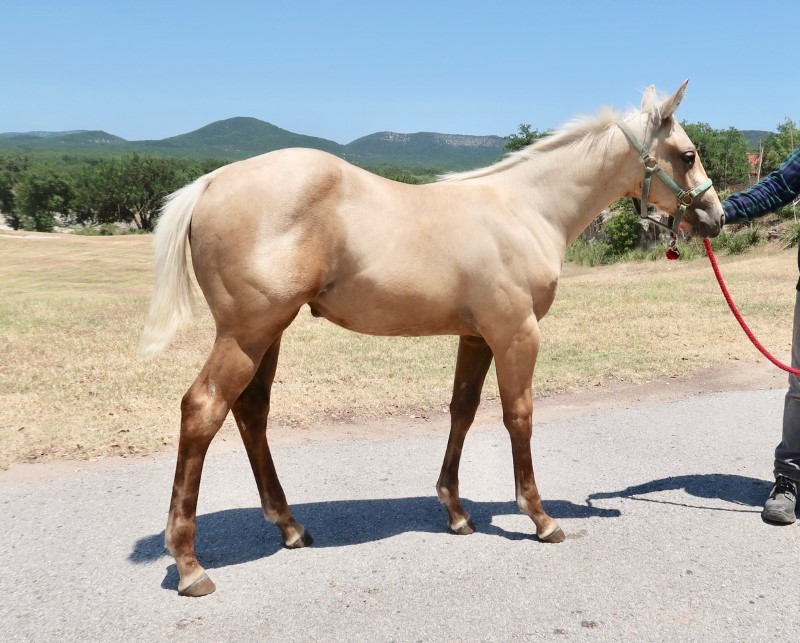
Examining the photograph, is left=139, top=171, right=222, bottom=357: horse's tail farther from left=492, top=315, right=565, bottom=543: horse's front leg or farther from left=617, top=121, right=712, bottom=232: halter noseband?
left=617, top=121, right=712, bottom=232: halter noseband

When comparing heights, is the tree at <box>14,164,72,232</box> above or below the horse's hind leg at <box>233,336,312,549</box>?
above

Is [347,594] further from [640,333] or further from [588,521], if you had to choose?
[640,333]

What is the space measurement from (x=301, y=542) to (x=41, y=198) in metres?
66.0

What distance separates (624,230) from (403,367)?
19.7 meters

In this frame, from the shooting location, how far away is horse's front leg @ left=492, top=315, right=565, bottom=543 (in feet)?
11.7

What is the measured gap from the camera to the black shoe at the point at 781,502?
397cm

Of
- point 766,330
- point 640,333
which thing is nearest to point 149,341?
point 640,333

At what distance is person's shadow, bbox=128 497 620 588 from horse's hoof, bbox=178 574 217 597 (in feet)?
0.67

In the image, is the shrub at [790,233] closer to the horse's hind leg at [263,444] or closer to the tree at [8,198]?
the horse's hind leg at [263,444]

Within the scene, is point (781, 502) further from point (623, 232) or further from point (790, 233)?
point (623, 232)

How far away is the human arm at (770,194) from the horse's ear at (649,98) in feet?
2.73

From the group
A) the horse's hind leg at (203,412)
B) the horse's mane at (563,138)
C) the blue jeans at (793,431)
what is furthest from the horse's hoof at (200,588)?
the blue jeans at (793,431)

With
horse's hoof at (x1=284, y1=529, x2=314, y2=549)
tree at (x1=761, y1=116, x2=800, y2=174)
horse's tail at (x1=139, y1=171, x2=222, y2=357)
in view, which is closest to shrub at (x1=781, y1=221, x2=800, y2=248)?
tree at (x1=761, y1=116, x2=800, y2=174)

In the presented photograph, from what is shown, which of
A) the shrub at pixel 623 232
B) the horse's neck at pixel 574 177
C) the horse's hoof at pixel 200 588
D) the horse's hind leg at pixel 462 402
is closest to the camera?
the horse's hoof at pixel 200 588
